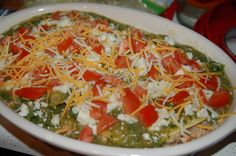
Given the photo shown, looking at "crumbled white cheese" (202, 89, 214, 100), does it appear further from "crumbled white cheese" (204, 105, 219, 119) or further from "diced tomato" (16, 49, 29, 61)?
"diced tomato" (16, 49, 29, 61)

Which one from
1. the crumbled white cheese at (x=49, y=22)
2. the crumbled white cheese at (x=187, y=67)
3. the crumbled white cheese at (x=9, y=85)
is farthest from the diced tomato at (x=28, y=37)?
the crumbled white cheese at (x=187, y=67)

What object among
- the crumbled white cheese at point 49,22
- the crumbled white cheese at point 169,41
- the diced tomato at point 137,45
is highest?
the diced tomato at point 137,45

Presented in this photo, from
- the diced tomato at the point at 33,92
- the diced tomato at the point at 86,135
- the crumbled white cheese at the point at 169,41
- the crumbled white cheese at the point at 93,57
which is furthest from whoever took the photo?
the crumbled white cheese at the point at 169,41

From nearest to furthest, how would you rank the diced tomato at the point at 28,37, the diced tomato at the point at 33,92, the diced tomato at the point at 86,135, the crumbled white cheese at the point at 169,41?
the diced tomato at the point at 86,135, the diced tomato at the point at 33,92, the diced tomato at the point at 28,37, the crumbled white cheese at the point at 169,41

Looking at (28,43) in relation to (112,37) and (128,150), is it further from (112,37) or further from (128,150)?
(128,150)

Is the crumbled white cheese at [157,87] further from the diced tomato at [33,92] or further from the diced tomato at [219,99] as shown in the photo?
the diced tomato at [33,92]

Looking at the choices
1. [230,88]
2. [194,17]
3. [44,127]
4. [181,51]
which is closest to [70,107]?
[44,127]

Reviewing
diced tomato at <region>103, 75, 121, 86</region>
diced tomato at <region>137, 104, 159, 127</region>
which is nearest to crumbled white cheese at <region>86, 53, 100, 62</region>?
diced tomato at <region>103, 75, 121, 86</region>
